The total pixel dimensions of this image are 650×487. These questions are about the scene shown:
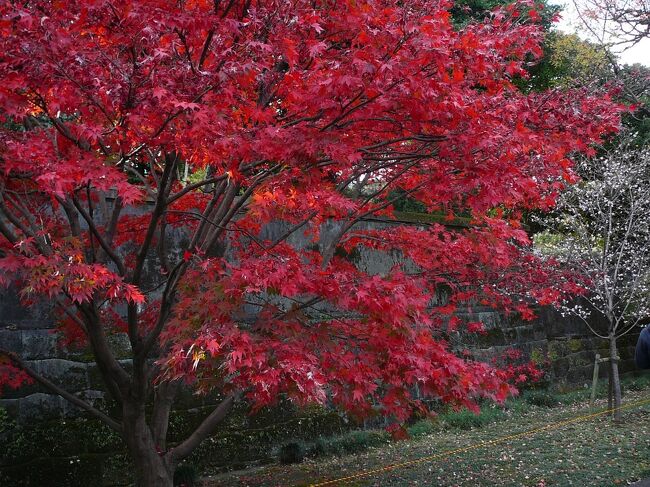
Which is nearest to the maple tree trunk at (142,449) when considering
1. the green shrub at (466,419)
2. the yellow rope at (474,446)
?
the yellow rope at (474,446)

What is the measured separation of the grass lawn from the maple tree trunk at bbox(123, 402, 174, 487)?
1.75 metres

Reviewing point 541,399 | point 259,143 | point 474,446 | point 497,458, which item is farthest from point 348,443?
point 259,143

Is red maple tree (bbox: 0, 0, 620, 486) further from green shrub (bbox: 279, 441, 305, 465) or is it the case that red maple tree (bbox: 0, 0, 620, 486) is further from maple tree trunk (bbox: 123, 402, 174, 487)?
green shrub (bbox: 279, 441, 305, 465)

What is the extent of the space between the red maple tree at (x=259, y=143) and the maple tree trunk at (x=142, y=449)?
0.5 inches

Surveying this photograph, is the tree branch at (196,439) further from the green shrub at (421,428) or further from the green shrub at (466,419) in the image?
the green shrub at (466,419)

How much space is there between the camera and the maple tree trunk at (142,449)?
552cm

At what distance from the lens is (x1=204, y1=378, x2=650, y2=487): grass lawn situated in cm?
674

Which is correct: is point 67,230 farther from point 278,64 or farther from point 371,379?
point 371,379

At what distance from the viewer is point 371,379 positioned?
17.4 ft

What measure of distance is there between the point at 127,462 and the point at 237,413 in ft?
4.94

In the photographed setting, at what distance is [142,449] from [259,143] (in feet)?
9.80

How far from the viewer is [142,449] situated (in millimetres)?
5562

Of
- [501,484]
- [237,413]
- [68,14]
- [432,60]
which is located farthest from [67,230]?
[501,484]

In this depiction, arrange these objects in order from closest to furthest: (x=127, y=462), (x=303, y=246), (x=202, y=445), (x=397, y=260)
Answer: (x=127, y=462) → (x=202, y=445) → (x=303, y=246) → (x=397, y=260)
